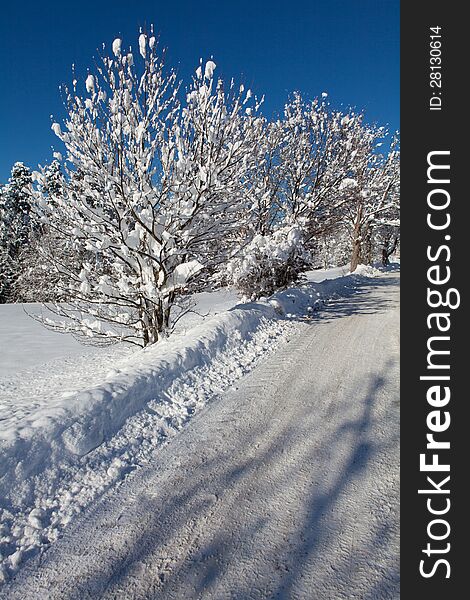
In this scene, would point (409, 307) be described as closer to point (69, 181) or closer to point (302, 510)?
point (302, 510)

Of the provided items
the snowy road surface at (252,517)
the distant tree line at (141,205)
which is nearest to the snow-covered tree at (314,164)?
the distant tree line at (141,205)

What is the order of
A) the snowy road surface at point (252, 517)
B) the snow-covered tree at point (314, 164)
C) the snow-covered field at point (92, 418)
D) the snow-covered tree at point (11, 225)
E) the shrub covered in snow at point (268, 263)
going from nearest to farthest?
1. the snowy road surface at point (252, 517)
2. the snow-covered field at point (92, 418)
3. the shrub covered in snow at point (268, 263)
4. the snow-covered tree at point (314, 164)
5. the snow-covered tree at point (11, 225)

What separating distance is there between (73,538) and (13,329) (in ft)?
47.6

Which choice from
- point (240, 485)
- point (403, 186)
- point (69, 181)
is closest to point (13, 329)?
point (69, 181)

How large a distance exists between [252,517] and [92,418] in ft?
6.46

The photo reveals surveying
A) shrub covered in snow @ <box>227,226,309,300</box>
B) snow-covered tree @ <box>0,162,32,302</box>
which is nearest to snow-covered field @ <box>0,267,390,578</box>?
shrub covered in snow @ <box>227,226,309,300</box>

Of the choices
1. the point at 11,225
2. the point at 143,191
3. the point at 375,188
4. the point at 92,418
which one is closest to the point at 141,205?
Answer: the point at 143,191

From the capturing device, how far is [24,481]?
9.17 feet

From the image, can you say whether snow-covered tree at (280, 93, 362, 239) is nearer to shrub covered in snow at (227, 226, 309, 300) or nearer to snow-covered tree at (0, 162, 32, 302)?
shrub covered in snow at (227, 226, 309, 300)

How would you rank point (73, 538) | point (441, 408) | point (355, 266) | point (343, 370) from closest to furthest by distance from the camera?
point (441, 408), point (73, 538), point (343, 370), point (355, 266)

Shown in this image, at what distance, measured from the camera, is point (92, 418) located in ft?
12.0

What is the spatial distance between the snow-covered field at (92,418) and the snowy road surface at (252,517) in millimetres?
204

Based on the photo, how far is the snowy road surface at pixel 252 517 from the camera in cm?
202

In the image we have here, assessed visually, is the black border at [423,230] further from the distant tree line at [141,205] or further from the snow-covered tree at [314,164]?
the snow-covered tree at [314,164]
